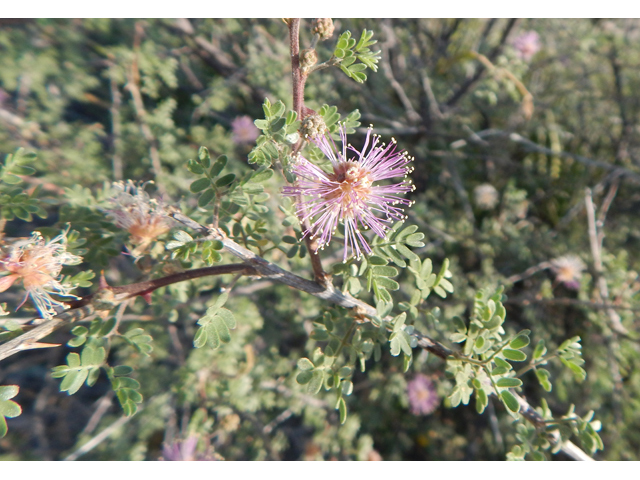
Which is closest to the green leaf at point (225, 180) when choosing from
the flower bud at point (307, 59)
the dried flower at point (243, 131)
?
the flower bud at point (307, 59)

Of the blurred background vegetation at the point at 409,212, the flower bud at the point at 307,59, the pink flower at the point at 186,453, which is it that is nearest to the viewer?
the flower bud at the point at 307,59

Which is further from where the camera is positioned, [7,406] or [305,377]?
[305,377]

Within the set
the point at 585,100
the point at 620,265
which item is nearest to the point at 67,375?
the point at 620,265

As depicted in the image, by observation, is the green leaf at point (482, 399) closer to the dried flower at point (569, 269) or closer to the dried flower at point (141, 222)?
the dried flower at point (141, 222)

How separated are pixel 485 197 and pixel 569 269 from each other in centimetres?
66

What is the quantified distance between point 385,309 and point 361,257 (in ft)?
0.50

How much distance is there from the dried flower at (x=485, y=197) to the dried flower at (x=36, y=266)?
7.74ft

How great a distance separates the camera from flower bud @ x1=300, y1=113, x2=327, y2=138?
798 millimetres

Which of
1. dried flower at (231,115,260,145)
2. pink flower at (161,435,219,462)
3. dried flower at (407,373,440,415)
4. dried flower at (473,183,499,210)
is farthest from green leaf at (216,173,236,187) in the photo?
dried flower at (473,183,499,210)

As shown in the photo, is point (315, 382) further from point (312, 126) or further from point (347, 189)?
point (312, 126)

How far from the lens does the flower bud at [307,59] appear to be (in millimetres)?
788

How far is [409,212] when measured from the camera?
2.16 m

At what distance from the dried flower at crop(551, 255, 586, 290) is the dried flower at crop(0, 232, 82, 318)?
8.03ft

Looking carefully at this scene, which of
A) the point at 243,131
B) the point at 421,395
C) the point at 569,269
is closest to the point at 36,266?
the point at 243,131
